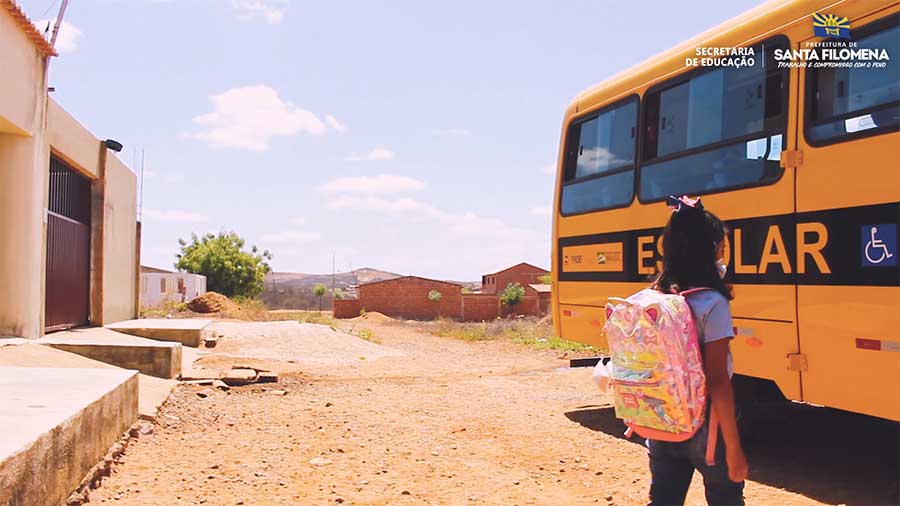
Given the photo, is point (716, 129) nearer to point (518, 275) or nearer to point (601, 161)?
point (601, 161)

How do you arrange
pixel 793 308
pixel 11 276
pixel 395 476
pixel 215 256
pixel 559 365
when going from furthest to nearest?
pixel 215 256 → pixel 559 365 → pixel 11 276 → pixel 395 476 → pixel 793 308

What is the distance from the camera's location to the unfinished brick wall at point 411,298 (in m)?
40.6

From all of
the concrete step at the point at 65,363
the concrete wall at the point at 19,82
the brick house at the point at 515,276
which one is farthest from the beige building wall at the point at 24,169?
the brick house at the point at 515,276

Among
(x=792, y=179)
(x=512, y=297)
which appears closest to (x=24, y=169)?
(x=792, y=179)

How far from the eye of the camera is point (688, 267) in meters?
2.84

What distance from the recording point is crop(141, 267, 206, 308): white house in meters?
33.8

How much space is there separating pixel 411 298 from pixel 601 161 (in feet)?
112

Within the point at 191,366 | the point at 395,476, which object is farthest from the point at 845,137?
the point at 191,366

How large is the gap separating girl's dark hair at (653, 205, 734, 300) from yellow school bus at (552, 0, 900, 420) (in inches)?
82.7

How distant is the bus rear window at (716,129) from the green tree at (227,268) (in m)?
39.6

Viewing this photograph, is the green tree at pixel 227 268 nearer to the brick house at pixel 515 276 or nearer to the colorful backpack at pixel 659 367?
the brick house at pixel 515 276

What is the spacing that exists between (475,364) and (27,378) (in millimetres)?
9854

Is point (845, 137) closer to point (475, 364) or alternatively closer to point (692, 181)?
point (692, 181)

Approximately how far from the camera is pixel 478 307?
133 feet
